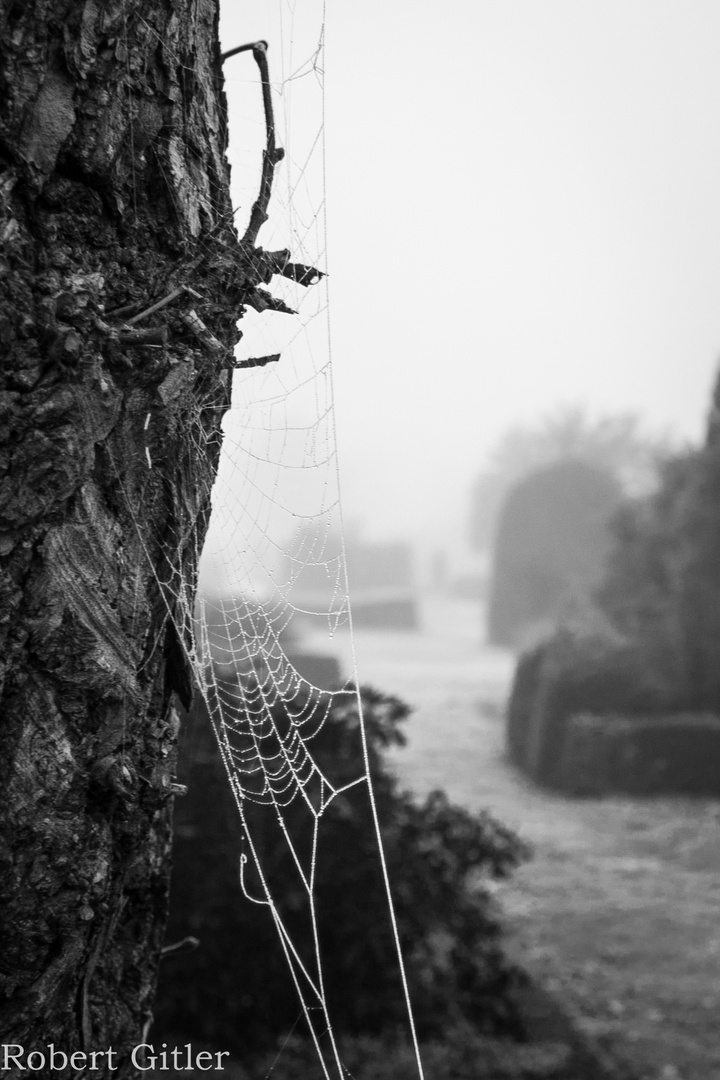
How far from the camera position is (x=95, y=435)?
1.92 m

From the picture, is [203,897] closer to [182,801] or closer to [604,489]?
[182,801]

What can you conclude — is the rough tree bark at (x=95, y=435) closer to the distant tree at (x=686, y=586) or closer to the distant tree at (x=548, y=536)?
the distant tree at (x=686, y=586)

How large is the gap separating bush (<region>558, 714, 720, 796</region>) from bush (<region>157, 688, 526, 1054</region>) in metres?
5.35

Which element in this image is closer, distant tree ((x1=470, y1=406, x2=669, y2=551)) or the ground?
the ground

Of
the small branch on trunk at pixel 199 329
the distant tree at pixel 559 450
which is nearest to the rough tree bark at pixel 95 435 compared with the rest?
the small branch on trunk at pixel 199 329

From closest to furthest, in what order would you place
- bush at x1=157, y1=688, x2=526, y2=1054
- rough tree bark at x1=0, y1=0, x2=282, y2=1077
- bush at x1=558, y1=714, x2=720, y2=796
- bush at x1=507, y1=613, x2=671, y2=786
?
rough tree bark at x1=0, y1=0, x2=282, y2=1077
bush at x1=157, y1=688, x2=526, y2=1054
bush at x1=558, y1=714, x2=720, y2=796
bush at x1=507, y1=613, x2=671, y2=786

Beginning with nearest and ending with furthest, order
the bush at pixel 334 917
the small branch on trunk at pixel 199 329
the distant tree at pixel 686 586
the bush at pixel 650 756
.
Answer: the small branch on trunk at pixel 199 329
the bush at pixel 334 917
the bush at pixel 650 756
the distant tree at pixel 686 586

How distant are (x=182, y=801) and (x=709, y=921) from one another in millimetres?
3884

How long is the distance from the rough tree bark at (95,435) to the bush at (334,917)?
1.97m

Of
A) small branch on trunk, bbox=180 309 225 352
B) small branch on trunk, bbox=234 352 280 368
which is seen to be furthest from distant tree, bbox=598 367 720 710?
small branch on trunk, bbox=180 309 225 352

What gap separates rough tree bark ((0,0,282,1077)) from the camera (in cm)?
183

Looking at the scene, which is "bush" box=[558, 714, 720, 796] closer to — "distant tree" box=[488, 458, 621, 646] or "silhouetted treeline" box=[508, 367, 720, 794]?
→ "silhouetted treeline" box=[508, 367, 720, 794]

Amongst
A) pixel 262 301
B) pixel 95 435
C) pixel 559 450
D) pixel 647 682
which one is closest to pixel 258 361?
pixel 262 301

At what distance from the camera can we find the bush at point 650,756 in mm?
9570
